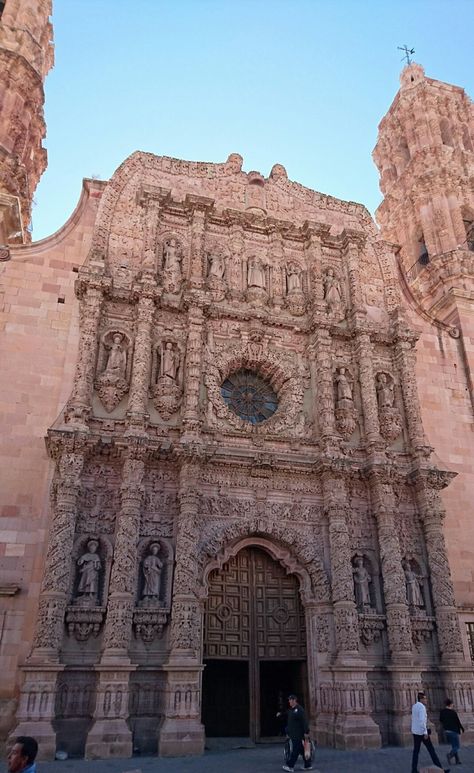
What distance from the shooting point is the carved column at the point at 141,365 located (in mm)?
12672

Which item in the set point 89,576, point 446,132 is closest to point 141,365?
point 89,576

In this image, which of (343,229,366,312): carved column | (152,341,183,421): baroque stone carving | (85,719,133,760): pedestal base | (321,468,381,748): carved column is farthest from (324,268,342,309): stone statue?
(85,719,133,760): pedestal base

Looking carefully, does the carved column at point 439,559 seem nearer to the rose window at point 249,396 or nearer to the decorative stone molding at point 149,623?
the rose window at point 249,396

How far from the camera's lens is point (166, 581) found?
1182 centimetres

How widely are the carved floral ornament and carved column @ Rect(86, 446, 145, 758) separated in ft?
8.99

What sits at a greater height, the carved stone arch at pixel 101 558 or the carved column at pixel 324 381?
the carved column at pixel 324 381

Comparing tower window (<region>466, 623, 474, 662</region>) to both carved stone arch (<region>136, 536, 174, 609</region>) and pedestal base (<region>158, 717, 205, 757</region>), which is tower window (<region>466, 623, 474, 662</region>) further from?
carved stone arch (<region>136, 536, 174, 609</region>)

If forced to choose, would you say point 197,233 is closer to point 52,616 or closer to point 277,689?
point 52,616

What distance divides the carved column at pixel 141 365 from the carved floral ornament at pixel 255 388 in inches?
63.2

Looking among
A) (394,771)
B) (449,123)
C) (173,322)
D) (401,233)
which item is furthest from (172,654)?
(449,123)

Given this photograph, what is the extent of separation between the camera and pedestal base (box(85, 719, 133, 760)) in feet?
32.1

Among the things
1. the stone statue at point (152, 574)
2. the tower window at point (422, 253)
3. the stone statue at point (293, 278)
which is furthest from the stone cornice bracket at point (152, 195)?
the tower window at point (422, 253)

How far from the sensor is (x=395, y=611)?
12.4 metres

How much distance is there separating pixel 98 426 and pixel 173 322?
138 inches
